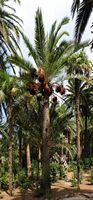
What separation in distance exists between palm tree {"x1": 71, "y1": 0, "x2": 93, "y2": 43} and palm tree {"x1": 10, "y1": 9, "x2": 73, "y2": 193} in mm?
7015

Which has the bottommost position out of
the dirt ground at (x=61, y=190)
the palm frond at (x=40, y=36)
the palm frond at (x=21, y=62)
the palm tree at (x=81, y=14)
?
the dirt ground at (x=61, y=190)

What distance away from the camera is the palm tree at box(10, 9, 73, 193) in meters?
25.0

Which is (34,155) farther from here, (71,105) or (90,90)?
(90,90)

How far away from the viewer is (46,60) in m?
25.5

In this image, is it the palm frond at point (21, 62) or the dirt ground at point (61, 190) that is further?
the dirt ground at point (61, 190)

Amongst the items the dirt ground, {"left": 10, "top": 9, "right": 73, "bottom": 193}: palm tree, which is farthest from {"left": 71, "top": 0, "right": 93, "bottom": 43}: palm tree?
the dirt ground

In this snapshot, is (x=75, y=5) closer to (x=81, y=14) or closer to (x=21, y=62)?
(x=81, y=14)

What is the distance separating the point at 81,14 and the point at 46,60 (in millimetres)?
7815

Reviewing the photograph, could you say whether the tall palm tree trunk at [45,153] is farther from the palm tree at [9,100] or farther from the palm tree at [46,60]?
the palm tree at [9,100]

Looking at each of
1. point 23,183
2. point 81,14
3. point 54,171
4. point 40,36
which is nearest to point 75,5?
point 81,14

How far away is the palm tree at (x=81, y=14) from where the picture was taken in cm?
1738

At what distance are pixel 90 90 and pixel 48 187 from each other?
21.4 metres

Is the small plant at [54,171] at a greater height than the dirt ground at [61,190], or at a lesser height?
greater

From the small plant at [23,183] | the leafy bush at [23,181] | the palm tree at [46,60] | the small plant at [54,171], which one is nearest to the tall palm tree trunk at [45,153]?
the palm tree at [46,60]
